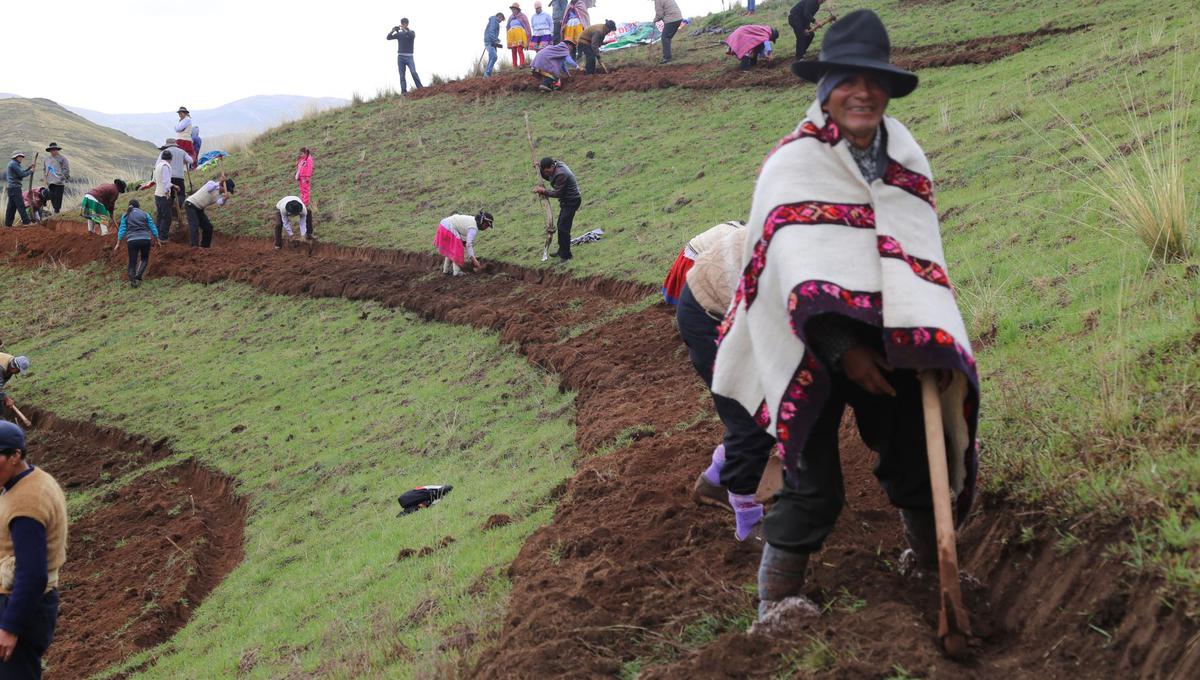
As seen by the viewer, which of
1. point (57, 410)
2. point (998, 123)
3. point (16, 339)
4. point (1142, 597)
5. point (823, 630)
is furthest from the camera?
point (16, 339)

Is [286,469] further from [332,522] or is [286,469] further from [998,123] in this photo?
[998,123]

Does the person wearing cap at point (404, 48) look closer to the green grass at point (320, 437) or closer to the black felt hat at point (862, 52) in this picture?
the green grass at point (320, 437)

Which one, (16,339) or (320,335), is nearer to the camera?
(320,335)

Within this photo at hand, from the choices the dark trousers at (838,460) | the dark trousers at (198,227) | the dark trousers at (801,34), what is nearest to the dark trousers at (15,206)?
the dark trousers at (198,227)

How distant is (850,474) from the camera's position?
18.1ft

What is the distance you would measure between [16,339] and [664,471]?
18.4 metres

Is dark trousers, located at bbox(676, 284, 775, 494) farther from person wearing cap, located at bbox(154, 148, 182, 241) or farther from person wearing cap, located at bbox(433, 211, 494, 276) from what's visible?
person wearing cap, located at bbox(154, 148, 182, 241)

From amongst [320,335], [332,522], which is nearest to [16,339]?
[320,335]

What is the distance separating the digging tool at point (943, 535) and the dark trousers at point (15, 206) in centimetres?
2976

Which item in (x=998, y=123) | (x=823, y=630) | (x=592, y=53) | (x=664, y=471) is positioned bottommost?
(x=664, y=471)

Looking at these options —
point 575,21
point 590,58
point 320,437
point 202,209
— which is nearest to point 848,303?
point 320,437

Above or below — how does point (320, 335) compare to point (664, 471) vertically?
below

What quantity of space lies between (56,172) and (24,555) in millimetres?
25991

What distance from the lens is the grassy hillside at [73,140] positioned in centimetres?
5744
